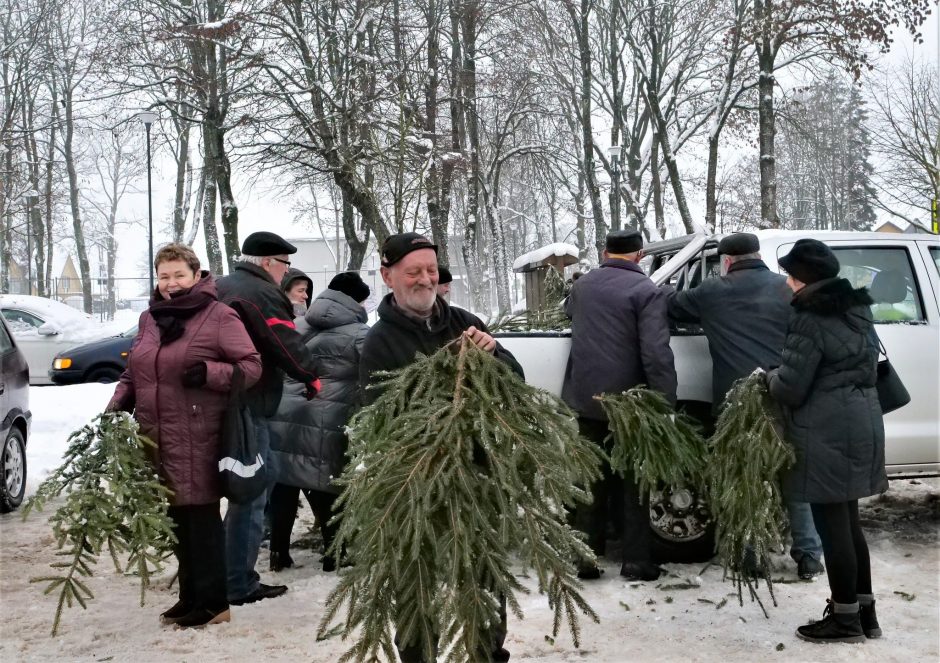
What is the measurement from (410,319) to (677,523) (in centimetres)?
293

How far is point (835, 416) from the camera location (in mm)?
4262

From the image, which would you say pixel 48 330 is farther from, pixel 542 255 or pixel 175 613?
pixel 175 613

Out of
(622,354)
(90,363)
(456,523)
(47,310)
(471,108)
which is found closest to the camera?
(456,523)

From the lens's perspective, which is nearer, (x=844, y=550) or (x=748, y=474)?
(x=844, y=550)

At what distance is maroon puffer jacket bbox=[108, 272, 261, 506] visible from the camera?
4473 mm

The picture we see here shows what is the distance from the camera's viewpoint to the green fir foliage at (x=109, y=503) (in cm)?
416

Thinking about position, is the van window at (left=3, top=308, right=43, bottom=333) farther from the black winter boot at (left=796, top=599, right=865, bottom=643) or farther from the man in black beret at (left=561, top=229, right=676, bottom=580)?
the black winter boot at (left=796, top=599, right=865, bottom=643)

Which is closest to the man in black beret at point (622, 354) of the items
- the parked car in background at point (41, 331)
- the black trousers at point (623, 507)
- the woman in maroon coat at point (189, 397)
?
the black trousers at point (623, 507)

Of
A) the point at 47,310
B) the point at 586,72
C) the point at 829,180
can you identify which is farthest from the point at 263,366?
the point at 829,180

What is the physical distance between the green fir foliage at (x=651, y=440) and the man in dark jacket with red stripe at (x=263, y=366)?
1.72 meters

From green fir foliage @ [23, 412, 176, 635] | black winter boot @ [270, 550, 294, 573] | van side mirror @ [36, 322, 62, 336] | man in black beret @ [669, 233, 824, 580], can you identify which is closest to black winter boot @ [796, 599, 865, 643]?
man in black beret @ [669, 233, 824, 580]

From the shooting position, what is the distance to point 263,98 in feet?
60.5

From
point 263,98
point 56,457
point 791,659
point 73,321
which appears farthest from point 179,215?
point 791,659

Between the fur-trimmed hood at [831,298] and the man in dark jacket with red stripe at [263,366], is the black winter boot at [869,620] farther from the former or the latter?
the man in dark jacket with red stripe at [263,366]
